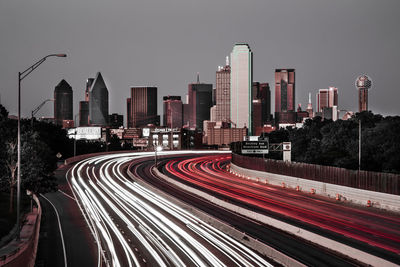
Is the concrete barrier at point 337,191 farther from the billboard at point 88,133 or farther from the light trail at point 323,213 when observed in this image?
the billboard at point 88,133

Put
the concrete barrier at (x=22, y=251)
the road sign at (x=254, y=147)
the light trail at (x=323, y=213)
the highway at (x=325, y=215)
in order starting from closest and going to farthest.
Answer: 1. the concrete barrier at (x=22, y=251)
2. the highway at (x=325, y=215)
3. the light trail at (x=323, y=213)
4. the road sign at (x=254, y=147)

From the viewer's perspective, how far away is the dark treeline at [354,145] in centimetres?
6300

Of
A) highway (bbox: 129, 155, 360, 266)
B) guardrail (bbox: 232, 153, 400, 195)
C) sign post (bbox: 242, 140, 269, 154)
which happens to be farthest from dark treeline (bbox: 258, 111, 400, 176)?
highway (bbox: 129, 155, 360, 266)

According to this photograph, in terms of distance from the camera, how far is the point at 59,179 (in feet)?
201

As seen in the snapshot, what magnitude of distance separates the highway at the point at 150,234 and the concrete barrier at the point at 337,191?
15.5m

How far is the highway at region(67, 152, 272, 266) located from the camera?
21.3 m

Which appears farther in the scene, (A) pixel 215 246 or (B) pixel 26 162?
(B) pixel 26 162

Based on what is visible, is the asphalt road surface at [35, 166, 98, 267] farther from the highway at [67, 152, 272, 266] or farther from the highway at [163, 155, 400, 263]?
the highway at [163, 155, 400, 263]

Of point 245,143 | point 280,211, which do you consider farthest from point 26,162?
point 245,143

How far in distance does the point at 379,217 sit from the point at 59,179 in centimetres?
4407

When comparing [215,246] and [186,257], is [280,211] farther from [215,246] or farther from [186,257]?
[186,257]

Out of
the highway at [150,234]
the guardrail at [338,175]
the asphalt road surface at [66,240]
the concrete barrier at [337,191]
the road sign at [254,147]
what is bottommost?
the asphalt road surface at [66,240]

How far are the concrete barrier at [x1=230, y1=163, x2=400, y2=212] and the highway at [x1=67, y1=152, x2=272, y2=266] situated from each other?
15473 mm

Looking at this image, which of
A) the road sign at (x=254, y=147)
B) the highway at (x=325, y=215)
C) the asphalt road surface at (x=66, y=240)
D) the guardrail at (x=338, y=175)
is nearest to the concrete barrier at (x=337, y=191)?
the guardrail at (x=338, y=175)
